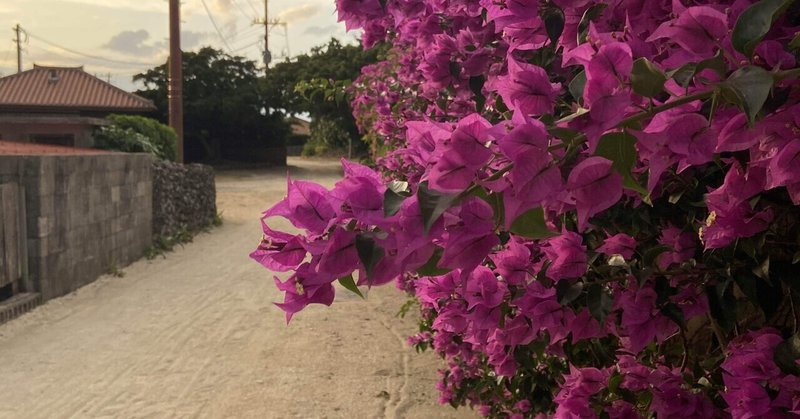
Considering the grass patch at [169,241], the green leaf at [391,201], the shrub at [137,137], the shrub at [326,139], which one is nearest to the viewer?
the green leaf at [391,201]

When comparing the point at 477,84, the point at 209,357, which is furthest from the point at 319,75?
the point at 477,84

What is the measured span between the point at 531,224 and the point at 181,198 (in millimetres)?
11587

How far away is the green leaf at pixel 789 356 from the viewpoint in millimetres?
1106

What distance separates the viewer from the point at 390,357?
504 cm

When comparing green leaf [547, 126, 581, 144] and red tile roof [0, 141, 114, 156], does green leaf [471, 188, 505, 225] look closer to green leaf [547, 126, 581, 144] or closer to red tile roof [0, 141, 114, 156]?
green leaf [547, 126, 581, 144]

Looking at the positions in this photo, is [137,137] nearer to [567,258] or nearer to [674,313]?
[567,258]

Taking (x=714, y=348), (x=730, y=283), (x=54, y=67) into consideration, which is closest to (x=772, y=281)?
(x=730, y=283)

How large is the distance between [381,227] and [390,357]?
14.4 feet

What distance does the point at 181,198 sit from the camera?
38.7ft

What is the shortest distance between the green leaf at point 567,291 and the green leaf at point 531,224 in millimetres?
468

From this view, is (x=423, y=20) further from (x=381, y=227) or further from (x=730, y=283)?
(x=381, y=227)

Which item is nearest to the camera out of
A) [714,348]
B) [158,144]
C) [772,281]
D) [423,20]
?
[772,281]

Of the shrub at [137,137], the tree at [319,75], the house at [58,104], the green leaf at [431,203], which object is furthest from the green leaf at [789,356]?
the tree at [319,75]

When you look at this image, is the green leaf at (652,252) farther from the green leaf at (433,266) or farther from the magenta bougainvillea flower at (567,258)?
the green leaf at (433,266)
